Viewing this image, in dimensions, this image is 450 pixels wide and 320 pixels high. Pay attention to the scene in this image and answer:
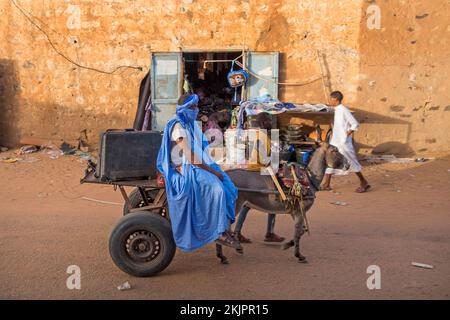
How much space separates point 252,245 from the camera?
5.36m

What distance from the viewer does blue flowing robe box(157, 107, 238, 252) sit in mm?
4246

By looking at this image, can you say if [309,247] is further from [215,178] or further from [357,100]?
[357,100]

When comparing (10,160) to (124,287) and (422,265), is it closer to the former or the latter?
(124,287)

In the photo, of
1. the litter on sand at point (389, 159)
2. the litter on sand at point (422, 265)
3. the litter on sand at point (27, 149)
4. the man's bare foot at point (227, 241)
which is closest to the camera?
the man's bare foot at point (227, 241)

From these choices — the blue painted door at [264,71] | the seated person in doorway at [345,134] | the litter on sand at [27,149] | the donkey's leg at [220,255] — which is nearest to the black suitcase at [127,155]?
the donkey's leg at [220,255]

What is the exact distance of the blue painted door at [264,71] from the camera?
10.4 meters

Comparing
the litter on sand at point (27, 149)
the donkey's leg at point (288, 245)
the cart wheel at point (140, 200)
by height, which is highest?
the cart wheel at point (140, 200)

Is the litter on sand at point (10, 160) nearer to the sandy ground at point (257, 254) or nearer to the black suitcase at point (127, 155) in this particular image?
the sandy ground at point (257, 254)

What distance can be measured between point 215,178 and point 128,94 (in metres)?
7.04

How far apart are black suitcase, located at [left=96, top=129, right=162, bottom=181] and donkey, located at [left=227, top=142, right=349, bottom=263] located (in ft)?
3.12

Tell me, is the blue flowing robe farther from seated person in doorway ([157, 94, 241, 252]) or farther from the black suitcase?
the black suitcase

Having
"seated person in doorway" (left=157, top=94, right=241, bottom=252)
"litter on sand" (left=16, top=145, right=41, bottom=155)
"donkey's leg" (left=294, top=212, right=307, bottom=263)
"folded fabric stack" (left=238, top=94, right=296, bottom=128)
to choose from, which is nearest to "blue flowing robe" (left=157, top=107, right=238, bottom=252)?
"seated person in doorway" (left=157, top=94, right=241, bottom=252)

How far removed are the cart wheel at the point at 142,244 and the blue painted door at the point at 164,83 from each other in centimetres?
663

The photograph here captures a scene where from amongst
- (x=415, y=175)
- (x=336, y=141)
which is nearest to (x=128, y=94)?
(x=336, y=141)
